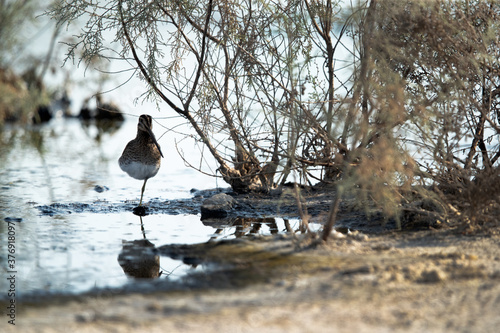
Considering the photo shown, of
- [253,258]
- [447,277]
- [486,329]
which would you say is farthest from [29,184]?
[486,329]

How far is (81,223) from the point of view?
19.5 ft

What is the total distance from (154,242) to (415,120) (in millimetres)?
2571

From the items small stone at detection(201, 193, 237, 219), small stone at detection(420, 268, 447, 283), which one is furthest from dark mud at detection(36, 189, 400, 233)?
small stone at detection(420, 268, 447, 283)

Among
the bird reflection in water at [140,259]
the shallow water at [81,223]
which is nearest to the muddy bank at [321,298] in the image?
the bird reflection in water at [140,259]

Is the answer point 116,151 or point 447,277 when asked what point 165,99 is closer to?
point 447,277

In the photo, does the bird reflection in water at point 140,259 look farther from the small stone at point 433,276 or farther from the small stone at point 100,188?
the small stone at point 100,188

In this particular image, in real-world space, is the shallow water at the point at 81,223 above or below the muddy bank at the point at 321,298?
above

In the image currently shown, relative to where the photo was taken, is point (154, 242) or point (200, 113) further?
point (200, 113)

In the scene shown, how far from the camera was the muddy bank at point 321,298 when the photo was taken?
3010 mm

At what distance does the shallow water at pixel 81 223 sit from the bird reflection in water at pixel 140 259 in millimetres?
36

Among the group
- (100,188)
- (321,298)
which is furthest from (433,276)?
(100,188)

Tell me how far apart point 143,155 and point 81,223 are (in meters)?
1.45

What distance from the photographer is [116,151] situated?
12469 mm

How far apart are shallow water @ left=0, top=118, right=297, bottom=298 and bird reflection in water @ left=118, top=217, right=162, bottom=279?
0.12 feet
